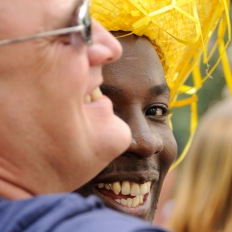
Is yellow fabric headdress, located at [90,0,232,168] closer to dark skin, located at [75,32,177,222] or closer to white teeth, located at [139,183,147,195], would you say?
dark skin, located at [75,32,177,222]

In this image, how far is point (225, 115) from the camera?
10.9ft

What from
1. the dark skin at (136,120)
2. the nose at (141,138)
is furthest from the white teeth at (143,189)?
the nose at (141,138)

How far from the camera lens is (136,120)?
87.8 inches

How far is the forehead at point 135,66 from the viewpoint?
7.30 ft

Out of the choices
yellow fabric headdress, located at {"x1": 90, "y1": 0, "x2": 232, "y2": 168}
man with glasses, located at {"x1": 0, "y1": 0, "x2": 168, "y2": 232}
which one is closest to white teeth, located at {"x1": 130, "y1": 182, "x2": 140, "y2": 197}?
yellow fabric headdress, located at {"x1": 90, "y1": 0, "x2": 232, "y2": 168}

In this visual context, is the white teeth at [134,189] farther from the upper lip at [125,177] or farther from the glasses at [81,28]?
the glasses at [81,28]

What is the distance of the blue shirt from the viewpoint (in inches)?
51.9

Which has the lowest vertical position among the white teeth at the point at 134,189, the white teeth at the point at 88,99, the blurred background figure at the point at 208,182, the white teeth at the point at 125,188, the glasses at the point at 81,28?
the blurred background figure at the point at 208,182

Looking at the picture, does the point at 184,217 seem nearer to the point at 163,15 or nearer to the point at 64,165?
the point at 163,15

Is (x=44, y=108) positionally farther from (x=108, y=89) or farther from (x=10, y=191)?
(x=108, y=89)

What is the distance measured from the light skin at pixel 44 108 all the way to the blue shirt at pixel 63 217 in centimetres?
18

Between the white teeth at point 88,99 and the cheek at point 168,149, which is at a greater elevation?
the white teeth at point 88,99

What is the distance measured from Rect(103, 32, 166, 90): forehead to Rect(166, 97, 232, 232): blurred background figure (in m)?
0.92

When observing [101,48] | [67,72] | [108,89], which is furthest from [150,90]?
[67,72]
